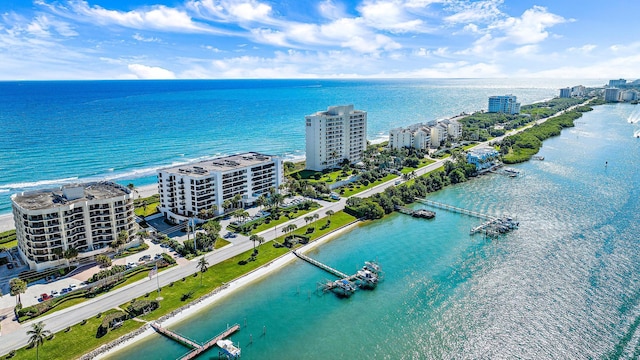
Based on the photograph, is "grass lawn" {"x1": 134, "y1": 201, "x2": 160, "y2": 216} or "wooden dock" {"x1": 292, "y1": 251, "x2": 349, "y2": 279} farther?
"grass lawn" {"x1": 134, "y1": 201, "x2": 160, "y2": 216}

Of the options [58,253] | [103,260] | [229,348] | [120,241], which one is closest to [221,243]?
[120,241]

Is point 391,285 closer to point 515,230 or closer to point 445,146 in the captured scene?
point 515,230

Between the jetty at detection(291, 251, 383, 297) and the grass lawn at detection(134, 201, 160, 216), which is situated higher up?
the grass lawn at detection(134, 201, 160, 216)

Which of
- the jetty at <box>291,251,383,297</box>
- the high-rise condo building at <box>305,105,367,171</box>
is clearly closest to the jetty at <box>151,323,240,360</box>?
the jetty at <box>291,251,383,297</box>

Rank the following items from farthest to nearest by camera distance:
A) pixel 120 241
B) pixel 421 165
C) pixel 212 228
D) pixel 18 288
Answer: pixel 421 165, pixel 212 228, pixel 120 241, pixel 18 288

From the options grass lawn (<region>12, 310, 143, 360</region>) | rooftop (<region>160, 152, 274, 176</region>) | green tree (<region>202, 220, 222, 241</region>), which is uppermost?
rooftop (<region>160, 152, 274, 176</region>)

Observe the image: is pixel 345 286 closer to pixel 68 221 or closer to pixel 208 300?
pixel 208 300

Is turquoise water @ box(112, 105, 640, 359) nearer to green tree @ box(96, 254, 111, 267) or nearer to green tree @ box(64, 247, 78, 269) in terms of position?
green tree @ box(96, 254, 111, 267)
